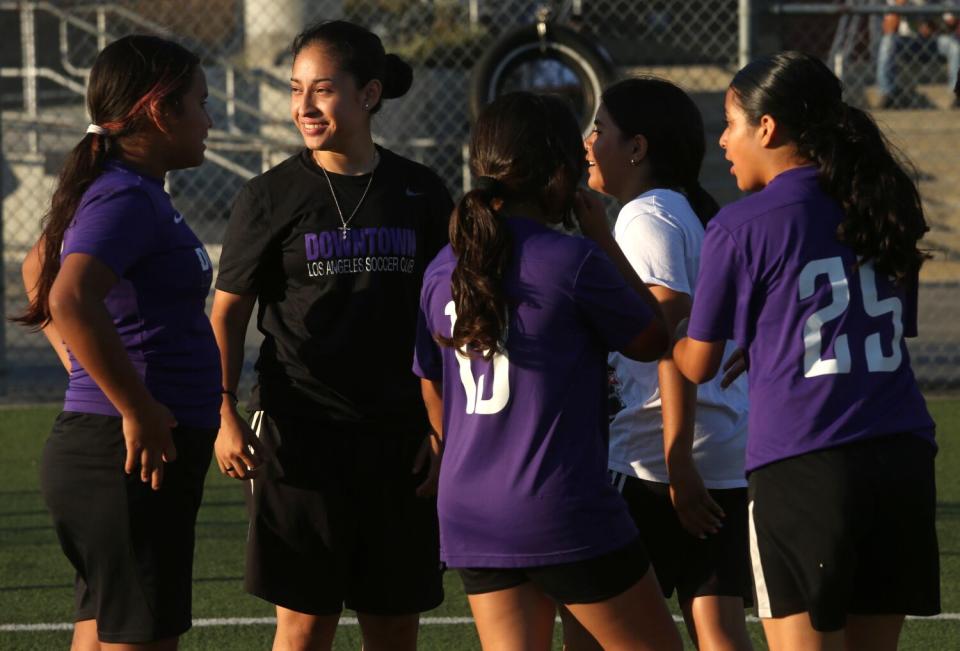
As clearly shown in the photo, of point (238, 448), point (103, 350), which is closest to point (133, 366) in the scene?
point (103, 350)

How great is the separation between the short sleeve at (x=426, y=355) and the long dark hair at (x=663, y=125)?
0.79 m

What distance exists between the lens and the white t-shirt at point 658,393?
3.45 meters

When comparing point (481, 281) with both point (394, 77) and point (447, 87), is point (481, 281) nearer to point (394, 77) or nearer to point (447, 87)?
point (394, 77)

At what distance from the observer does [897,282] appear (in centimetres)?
297

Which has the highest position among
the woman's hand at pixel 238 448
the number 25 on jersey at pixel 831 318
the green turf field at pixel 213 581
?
the number 25 on jersey at pixel 831 318

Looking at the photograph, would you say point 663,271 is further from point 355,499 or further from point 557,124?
point 355,499

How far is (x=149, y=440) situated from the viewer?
3.18 metres

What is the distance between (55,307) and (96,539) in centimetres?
54

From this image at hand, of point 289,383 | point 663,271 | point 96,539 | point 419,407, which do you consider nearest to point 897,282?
point 663,271

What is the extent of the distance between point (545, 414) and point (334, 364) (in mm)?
915

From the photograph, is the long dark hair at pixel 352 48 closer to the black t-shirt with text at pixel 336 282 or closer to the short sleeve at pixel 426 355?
the black t-shirt with text at pixel 336 282

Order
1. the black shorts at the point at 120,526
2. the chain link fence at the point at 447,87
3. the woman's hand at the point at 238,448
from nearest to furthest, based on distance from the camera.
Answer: the black shorts at the point at 120,526 → the woman's hand at the point at 238,448 → the chain link fence at the point at 447,87

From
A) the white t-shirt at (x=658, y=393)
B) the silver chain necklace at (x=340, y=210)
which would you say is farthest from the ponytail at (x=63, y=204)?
the white t-shirt at (x=658, y=393)

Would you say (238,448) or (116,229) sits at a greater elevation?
(116,229)
